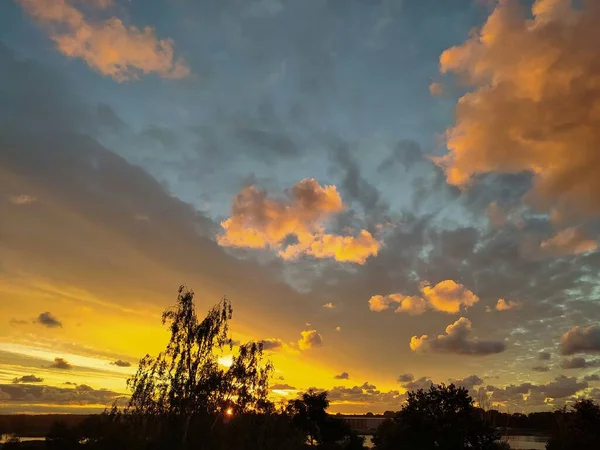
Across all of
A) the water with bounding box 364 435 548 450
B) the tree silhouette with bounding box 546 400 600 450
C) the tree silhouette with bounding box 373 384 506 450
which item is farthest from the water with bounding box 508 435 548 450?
the tree silhouette with bounding box 373 384 506 450

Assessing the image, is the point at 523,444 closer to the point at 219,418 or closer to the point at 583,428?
the point at 583,428

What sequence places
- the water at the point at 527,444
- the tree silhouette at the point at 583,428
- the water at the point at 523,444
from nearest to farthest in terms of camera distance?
the tree silhouette at the point at 583,428, the water at the point at 523,444, the water at the point at 527,444

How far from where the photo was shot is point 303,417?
59844mm

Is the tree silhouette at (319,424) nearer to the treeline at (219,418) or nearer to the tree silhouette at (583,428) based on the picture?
the treeline at (219,418)

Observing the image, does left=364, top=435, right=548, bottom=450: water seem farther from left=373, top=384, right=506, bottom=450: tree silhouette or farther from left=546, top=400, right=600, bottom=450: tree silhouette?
left=373, top=384, right=506, bottom=450: tree silhouette

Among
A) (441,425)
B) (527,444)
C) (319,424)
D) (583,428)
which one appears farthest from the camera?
(527,444)

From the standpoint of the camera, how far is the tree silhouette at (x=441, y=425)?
36188mm

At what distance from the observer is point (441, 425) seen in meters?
36.9

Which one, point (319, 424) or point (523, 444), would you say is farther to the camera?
point (523, 444)

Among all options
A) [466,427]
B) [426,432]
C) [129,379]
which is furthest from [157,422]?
[466,427]

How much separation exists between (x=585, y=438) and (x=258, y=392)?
30.0 metres

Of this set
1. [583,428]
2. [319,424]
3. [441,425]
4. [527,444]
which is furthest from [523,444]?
[441,425]

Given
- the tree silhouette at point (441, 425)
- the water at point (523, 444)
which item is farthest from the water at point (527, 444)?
the tree silhouette at point (441, 425)

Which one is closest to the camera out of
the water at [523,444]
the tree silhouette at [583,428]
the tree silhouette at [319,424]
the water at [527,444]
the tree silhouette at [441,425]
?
the tree silhouette at [441,425]
